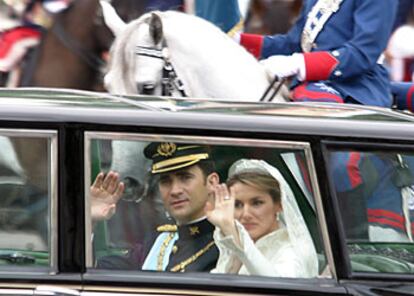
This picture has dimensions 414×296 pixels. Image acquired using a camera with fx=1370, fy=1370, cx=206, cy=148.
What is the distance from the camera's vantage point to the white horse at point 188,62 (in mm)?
6594

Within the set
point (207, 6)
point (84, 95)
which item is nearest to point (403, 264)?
point (84, 95)

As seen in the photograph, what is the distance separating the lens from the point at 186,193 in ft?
14.0

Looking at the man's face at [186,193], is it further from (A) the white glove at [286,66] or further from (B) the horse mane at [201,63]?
(A) the white glove at [286,66]

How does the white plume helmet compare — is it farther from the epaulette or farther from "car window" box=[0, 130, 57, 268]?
"car window" box=[0, 130, 57, 268]

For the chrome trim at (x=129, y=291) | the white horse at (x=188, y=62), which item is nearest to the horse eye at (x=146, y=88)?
the white horse at (x=188, y=62)

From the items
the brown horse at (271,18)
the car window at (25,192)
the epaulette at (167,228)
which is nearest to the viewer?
the car window at (25,192)

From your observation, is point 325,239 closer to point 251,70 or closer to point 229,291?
point 229,291

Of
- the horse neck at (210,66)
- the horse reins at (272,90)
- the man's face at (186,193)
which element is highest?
the horse neck at (210,66)

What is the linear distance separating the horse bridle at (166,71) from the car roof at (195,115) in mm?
→ 1877

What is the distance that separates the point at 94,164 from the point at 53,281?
383 mm

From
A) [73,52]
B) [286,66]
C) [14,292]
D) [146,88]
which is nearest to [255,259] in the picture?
[14,292]

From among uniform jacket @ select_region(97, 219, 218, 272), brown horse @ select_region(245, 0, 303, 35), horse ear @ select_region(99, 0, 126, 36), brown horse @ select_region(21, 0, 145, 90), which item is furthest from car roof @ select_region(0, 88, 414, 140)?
brown horse @ select_region(245, 0, 303, 35)

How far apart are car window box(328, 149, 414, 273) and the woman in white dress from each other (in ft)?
0.48

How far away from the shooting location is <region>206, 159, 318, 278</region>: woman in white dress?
419 cm
